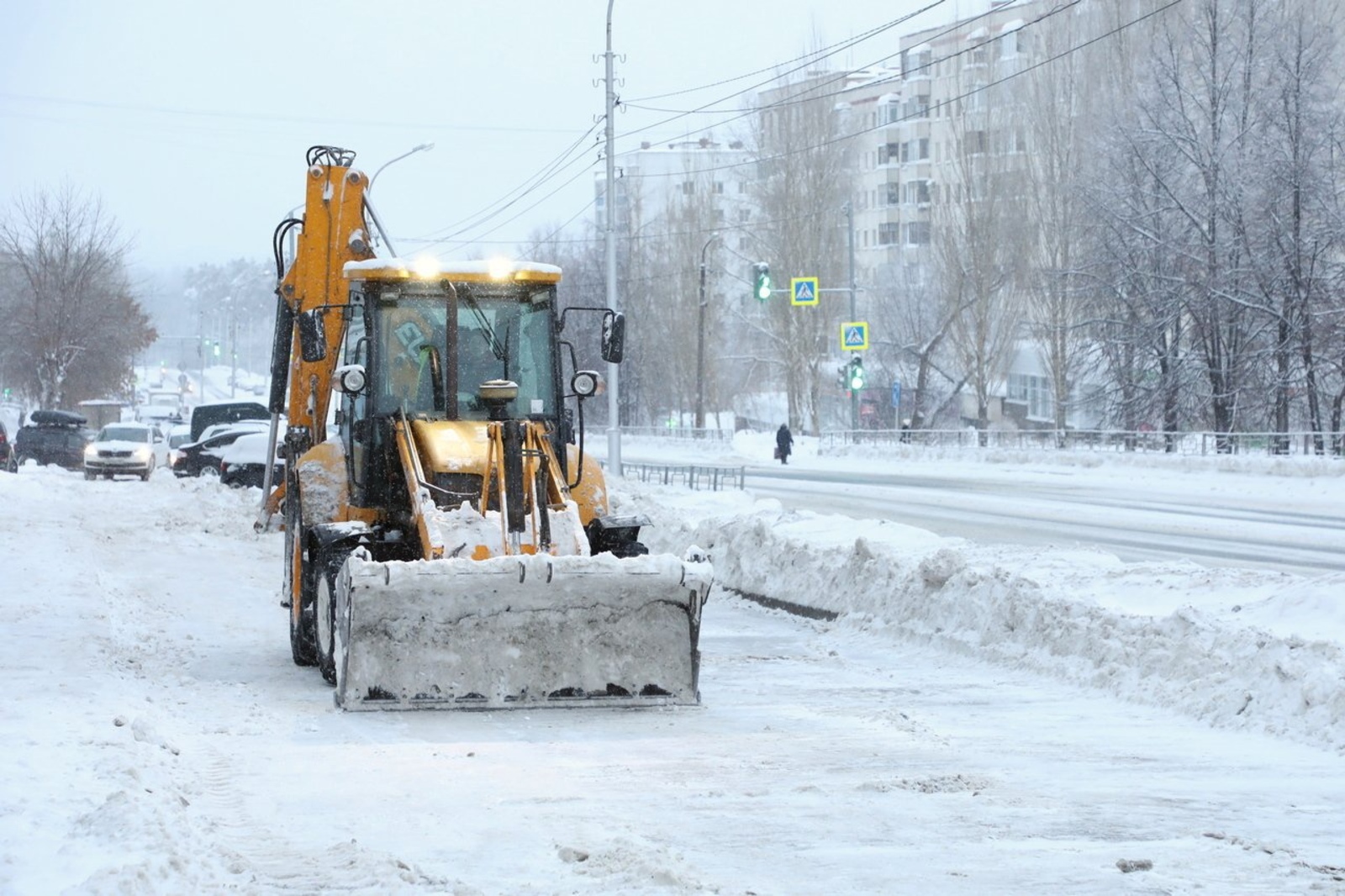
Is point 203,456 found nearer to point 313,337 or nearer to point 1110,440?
point 1110,440

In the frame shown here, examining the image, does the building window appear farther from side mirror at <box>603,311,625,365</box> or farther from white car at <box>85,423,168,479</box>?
side mirror at <box>603,311,625,365</box>

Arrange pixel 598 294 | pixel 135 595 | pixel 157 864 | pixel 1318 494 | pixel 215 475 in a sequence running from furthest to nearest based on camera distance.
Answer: pixel 598 294, pixel 215 475, pixel 1318 494, pixel 135 595, pixel 157 864

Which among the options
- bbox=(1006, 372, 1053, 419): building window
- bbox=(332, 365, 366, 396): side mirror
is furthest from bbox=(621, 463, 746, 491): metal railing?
bbox=(1006, 372, 1053, 419): building window

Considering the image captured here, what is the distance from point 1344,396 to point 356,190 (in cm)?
3222

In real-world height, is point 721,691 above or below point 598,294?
below

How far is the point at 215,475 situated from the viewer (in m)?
36.0

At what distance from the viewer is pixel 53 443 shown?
4728cm

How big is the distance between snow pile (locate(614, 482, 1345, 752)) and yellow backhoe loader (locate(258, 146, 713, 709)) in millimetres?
2939

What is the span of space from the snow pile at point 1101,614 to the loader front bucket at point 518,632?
9.94ft

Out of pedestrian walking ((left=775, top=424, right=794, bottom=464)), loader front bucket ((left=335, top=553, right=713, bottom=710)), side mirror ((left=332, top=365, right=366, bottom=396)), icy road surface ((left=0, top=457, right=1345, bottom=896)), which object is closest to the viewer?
icy road surface ((left=0, top=457, right=1345, bottom=896))

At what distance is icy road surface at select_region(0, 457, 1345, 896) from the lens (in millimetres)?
6238

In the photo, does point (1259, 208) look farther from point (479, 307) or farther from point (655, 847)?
point (655, 847)

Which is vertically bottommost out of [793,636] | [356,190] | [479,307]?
[793,636]

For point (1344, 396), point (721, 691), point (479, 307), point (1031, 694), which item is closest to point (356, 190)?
point (479, 307)
